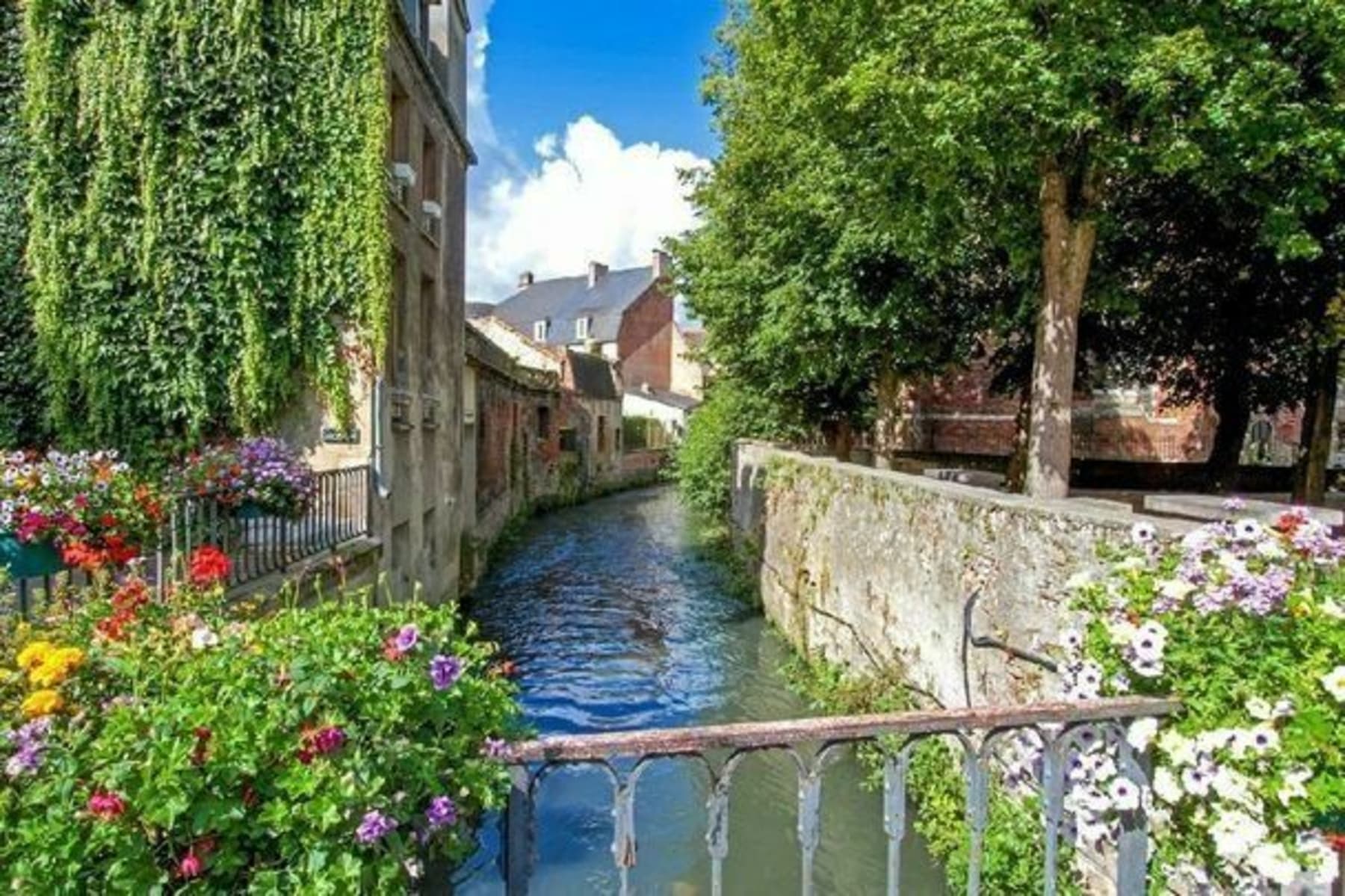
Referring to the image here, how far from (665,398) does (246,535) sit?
41561 mm

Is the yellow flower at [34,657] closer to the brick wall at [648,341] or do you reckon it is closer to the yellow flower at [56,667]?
the yellow flower at [56,667]

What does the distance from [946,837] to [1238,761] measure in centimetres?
420

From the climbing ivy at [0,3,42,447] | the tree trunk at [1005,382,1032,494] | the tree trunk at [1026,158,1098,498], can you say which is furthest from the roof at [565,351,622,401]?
the tree trunk at [1026,158,1098,498]

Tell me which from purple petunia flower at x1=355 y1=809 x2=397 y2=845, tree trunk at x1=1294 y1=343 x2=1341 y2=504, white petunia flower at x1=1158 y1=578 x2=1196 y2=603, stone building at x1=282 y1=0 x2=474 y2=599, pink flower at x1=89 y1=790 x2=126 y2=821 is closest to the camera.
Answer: pink flower at x1=89 y1=790 x2=126 y2=821

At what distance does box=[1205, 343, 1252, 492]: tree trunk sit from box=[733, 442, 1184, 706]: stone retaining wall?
896 centimetres

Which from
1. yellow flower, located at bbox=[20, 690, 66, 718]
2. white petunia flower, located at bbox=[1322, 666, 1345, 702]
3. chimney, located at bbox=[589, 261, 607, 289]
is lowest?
white petunia flower, located at bbox=[1322, 666, 1345, 702]

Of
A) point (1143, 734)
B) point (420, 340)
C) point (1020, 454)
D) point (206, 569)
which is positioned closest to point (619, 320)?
point (1020, 454)

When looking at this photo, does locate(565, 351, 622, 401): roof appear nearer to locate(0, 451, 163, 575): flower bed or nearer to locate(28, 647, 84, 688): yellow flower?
locate(0, 451, 163, 575): flower bed

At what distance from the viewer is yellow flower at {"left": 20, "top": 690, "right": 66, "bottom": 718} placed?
183 centimetres

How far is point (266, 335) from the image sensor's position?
29.8ft

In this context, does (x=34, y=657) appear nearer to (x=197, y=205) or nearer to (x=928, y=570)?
(x=928, y=570)

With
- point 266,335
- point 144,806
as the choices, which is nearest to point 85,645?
point 144,806

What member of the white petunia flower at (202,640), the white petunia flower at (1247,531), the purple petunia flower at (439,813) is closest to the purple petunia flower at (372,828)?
the purple petunia flower at (439,813)

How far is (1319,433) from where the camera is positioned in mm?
13625
